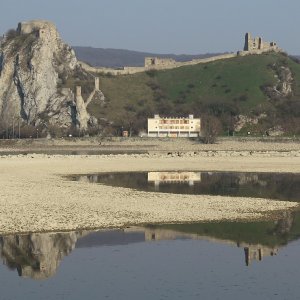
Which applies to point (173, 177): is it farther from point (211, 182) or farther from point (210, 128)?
point (210, 128)

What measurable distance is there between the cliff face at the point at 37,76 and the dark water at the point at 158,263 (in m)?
103

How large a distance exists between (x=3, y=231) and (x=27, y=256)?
135 inches

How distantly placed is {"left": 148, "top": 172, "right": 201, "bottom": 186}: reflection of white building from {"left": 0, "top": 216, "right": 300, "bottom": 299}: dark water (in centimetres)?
1953

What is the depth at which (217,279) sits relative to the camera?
1931 centimetres

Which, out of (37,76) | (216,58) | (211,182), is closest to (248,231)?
(211,182)

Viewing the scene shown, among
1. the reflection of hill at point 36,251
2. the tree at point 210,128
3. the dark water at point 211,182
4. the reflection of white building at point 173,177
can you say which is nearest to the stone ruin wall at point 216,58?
the tree at point 210,128

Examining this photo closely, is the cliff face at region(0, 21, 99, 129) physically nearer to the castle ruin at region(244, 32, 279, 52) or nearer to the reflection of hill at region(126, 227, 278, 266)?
the castle ruin at region(244, 32, 279, 52)

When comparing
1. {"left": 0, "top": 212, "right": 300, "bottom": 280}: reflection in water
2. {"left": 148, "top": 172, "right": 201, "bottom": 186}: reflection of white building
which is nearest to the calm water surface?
{"left": 0, "top": 212, "right": 300, "bottom": 280}: reflection in water

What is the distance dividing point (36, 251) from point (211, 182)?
1005 inches

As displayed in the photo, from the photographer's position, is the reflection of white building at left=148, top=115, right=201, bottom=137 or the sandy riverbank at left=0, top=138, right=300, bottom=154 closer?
the sandy riverbank at left=0, top=138, right=300, bottom=154

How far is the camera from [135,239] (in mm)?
24656

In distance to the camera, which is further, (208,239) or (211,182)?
(211,182)

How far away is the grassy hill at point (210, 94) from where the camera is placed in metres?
133

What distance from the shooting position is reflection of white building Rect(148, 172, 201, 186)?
47.4 meters
